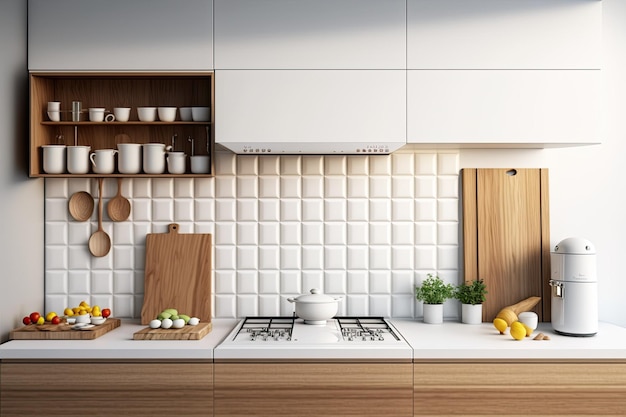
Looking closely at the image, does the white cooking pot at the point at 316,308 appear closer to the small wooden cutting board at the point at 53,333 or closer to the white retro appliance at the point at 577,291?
the small wooden cutting board at the point at 53,333

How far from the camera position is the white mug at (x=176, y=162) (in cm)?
304

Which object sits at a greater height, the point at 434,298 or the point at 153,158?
the point at 153,158

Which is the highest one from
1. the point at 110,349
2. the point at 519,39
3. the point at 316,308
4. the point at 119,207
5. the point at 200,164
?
the point at 519,39

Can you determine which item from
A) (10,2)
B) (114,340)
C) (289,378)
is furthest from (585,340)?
(10,2)

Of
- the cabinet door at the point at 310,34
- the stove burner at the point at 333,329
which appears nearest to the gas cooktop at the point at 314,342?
the stove burner at the point at 333,329

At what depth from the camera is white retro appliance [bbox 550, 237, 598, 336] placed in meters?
2.81

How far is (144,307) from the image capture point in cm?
315

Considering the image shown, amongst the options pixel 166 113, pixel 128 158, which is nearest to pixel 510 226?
pixel 166 113

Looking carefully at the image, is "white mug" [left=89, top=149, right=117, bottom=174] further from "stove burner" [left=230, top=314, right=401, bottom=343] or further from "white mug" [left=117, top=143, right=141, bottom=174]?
"stove burner" [left=230, top=314, right=401, bottom=343]

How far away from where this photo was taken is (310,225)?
3.26 m

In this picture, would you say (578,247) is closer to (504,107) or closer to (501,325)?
(501,325)

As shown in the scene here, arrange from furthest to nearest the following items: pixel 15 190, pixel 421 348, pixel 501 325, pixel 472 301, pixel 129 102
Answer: pixel 129 102
pixel 472 301
pixel 15 190
pixel 501 325
pixel 421 348

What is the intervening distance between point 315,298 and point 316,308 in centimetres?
6

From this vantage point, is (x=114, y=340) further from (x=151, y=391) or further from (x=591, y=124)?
(x=591, y=124)
